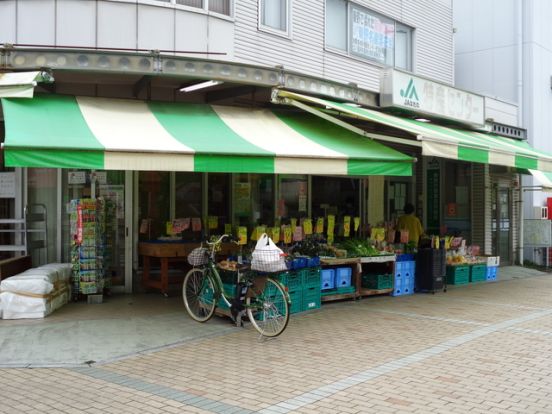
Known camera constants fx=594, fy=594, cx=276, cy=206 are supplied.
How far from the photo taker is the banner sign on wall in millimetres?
10977

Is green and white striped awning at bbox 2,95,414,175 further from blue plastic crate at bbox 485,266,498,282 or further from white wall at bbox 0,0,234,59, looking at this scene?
blue plastic crate at bbox 485,266,498,282

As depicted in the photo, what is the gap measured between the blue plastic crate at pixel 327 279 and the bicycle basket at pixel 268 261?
2478mm

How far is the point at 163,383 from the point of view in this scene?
18.8 ft

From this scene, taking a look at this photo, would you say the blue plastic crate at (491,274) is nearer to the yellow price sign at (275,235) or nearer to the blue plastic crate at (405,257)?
the blue plastic crate at (405,257)

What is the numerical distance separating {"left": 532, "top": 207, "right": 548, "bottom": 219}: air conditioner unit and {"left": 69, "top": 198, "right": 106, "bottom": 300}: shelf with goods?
13711 mm

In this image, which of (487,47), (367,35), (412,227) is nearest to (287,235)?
(412,227)

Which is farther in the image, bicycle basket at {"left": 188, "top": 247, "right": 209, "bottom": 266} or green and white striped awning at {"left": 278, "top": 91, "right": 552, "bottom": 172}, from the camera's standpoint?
green and white striped awning at {"left": 278, "top": 91, "right": 552, "bottom": 172}

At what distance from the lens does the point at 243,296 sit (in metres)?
7.70

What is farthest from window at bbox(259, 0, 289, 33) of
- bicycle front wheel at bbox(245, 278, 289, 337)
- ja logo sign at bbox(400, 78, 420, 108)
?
bicycle front wheel at bbox(245, 278, 289, 337)

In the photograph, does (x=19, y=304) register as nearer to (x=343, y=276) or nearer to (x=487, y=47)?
(x=343, y=276)

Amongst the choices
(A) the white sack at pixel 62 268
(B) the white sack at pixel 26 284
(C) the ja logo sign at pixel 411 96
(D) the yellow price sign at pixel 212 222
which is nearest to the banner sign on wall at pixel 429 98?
(C) the ja logo sign at pixel 411 96

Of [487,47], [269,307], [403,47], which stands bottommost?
[269,307]

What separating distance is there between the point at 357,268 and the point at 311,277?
1.26m

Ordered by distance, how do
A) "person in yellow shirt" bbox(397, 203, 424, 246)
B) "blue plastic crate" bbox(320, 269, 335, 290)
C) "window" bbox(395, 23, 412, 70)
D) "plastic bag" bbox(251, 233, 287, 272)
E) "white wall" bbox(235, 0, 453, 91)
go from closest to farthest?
1. "plastic bag" bbox(251, 233, 287, 272)
2. "blue plastic crate" bbox(320, 269, 335, 290)
3. "white wall" bbox(235, 0, 453, 91)
4. "person in yellow shirt" bbox(397, 203, 424, 246)
5. "window" bbox(395, 23, 412, 70)
